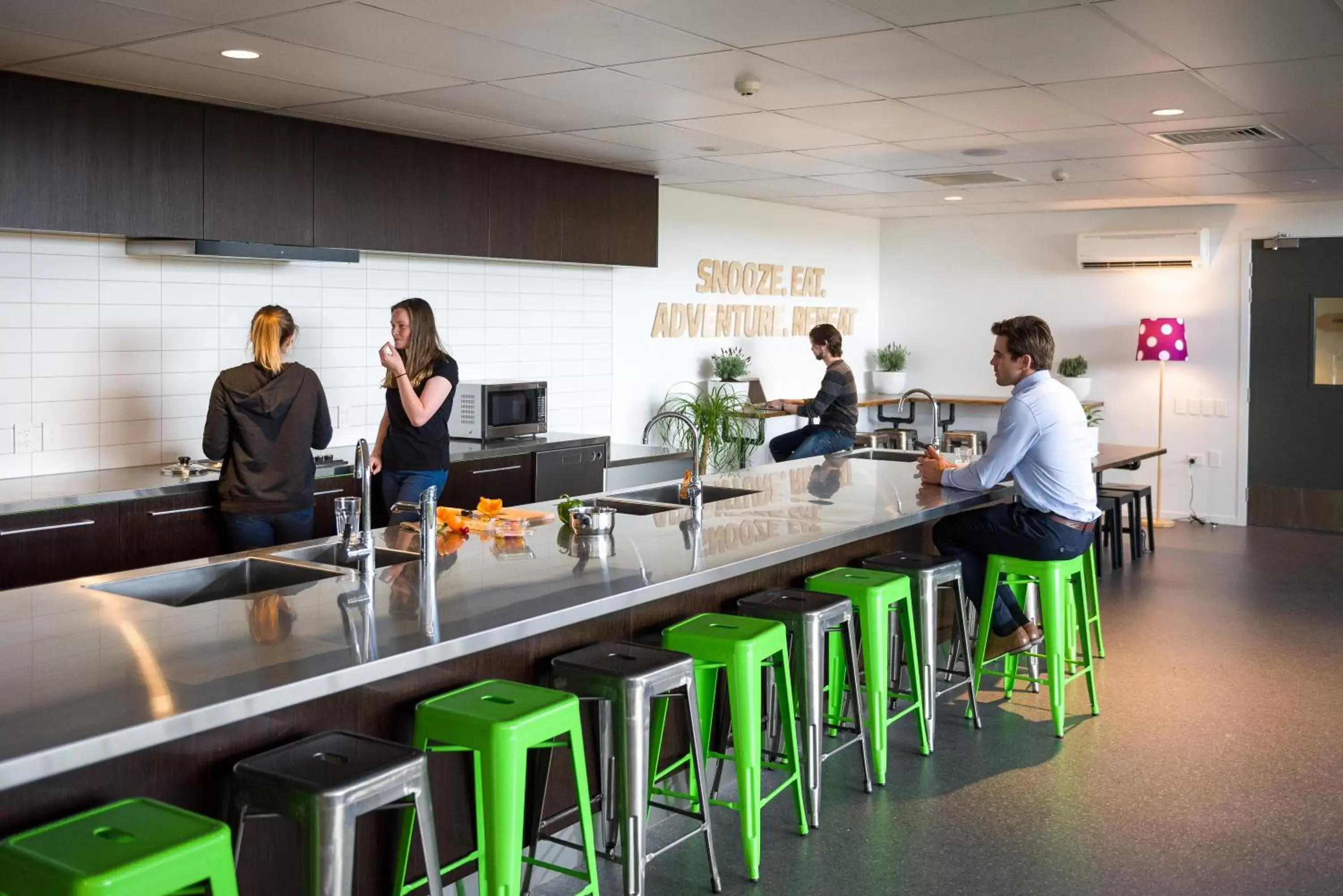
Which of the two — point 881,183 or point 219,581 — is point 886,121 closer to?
point 881,183

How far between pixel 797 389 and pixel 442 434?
17.2ft

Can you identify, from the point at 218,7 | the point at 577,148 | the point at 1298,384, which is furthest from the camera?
the point at 1298,384

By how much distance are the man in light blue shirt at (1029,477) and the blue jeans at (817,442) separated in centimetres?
286

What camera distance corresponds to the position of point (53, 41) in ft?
13.3

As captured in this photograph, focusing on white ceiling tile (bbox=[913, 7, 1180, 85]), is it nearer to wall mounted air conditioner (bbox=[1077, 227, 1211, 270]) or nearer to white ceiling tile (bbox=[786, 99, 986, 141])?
white ceiling tile (bbox=[786, 99, 986, 141])

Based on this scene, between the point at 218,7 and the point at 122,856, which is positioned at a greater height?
the point at 218,7

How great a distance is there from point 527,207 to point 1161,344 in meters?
5.20

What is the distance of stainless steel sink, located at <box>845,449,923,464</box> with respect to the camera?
→ 640 cm

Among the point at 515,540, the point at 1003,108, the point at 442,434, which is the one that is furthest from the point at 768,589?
the point at 1003,108

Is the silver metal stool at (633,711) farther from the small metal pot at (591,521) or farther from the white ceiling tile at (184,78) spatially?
the white ceiling tile at (184,78)

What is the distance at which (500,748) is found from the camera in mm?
2680

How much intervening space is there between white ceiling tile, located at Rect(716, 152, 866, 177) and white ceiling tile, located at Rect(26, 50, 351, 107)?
8.30 ft

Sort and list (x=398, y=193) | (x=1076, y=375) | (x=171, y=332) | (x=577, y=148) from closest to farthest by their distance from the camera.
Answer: (x=171, y=332)
(x=398, y=193)
(x=577, y=148)
(x=1076, y=375)

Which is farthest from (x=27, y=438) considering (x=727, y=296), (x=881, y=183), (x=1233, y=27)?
(x=881, y=183)
